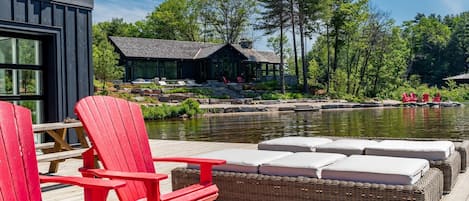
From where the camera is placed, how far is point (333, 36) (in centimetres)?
3281

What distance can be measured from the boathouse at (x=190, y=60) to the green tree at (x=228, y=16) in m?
7.28

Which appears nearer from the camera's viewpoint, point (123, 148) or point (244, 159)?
point (123, 148)

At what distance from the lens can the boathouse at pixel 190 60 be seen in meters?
28.8

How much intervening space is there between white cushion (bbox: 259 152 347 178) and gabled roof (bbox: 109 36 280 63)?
26.0 meters

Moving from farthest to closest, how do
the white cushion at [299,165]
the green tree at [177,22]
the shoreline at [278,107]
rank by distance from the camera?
the green tree at [177,22] < the shoreline at [278,107] < the white cushion at [299,165]

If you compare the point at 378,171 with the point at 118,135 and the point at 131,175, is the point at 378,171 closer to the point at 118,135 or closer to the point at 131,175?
the point at 131,175

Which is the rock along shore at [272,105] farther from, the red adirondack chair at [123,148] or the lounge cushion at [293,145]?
the red adirondack chair at [123,148]

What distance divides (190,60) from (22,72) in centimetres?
2655

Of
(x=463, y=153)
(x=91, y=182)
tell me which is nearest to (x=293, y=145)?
(x=463, y=153)

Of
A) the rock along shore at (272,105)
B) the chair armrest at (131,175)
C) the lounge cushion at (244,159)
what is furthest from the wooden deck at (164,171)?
the rock along shore at (272,105)

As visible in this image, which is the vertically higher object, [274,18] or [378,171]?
[274,18]

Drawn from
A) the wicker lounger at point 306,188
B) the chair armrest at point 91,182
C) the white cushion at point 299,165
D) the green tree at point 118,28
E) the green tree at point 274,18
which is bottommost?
the wicker lounger at point 306,188

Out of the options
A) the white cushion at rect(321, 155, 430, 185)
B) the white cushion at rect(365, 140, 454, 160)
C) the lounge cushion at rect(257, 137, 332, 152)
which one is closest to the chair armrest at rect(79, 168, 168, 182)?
the white cushion at rect(321, 155, 430, 185)

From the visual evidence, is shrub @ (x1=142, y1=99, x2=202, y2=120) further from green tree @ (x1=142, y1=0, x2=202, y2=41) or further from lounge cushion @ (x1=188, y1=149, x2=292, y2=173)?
green tree @ (x1=142, y1=0, x2=202, y2=41)
